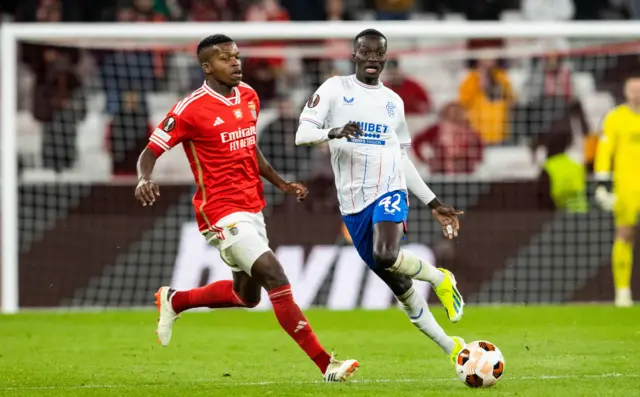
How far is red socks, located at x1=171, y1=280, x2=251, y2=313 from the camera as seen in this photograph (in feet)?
29.5

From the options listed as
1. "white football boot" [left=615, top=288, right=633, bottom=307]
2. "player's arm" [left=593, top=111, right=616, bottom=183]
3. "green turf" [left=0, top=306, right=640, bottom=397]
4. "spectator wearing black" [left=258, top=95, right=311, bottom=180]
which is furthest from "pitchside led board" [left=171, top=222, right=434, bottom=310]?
"player's arm" [left=593, top=111, right=616, bottom=183]

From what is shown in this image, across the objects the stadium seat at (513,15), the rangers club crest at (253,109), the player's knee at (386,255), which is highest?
the stadium seat at (513,15)

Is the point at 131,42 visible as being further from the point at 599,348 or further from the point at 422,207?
the point at 599,348

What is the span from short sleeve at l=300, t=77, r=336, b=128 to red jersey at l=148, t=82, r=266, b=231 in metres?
0.44

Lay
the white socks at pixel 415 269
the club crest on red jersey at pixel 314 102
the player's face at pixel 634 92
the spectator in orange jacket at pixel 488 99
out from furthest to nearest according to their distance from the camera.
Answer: the spectator in orange jacket at pixel 488 99, the player's face at pixel 634 92, the club crest on red jersey at pixel 314 102, the white socks at pixel 415 269

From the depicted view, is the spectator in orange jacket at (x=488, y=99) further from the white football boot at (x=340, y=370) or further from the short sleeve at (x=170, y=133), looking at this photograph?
the white football boot at (x=340, y=370)

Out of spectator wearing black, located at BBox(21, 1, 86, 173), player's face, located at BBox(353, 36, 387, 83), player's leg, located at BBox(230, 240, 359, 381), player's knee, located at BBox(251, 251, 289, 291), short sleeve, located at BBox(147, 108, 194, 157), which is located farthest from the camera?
spectator wearing black, located at BBox(21, 1, 86, 173)

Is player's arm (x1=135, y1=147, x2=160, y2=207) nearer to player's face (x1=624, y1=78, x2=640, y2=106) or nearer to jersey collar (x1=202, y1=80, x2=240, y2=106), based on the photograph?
jersey collar (x1=202, y1=80, x2=240, y2=106)

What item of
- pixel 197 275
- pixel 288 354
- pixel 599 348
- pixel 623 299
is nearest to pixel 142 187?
pixel 288 354

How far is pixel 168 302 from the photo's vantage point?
930 cm

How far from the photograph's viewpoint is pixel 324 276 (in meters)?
14.6

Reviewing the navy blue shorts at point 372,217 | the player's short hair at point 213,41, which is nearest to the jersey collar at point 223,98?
the player's short hair at point 213,41

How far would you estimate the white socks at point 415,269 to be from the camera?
8297mm

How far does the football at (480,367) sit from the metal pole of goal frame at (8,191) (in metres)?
7.89
